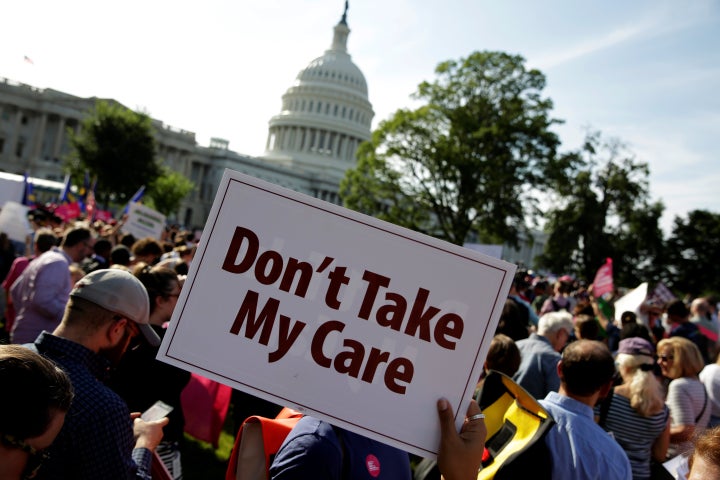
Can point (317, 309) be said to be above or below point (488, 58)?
below

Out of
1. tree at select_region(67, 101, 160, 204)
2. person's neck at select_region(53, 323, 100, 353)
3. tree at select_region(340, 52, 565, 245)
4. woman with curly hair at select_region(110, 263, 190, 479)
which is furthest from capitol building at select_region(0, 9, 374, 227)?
person's neck at select_region(53, 323, 100, 353)

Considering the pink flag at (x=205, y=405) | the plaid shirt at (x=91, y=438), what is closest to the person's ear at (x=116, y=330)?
the plaid shirt at (x=91, y=438)

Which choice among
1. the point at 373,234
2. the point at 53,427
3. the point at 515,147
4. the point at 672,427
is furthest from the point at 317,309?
the point at 515,147

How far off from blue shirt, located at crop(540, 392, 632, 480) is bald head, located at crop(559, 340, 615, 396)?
0.08 meters

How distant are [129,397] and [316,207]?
72.1 inches

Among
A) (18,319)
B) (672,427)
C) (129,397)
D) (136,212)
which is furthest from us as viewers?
(136,212)

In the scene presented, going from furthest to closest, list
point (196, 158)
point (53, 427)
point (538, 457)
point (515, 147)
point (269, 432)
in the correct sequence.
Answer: point (196, 158) → point (515, 147) → point (538, 457) → point (269, 432) → point (53, 427)

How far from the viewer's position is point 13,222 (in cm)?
986

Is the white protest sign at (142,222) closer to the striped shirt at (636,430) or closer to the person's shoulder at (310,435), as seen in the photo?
the striped shirt at (636,430)

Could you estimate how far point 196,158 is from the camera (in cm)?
8681

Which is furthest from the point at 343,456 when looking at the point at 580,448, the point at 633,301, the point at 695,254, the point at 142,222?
the point at 695,254

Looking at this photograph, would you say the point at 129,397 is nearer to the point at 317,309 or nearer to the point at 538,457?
the point at 317,309

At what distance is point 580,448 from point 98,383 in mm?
2120

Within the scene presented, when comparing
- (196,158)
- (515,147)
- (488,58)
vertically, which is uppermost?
(488,58)
